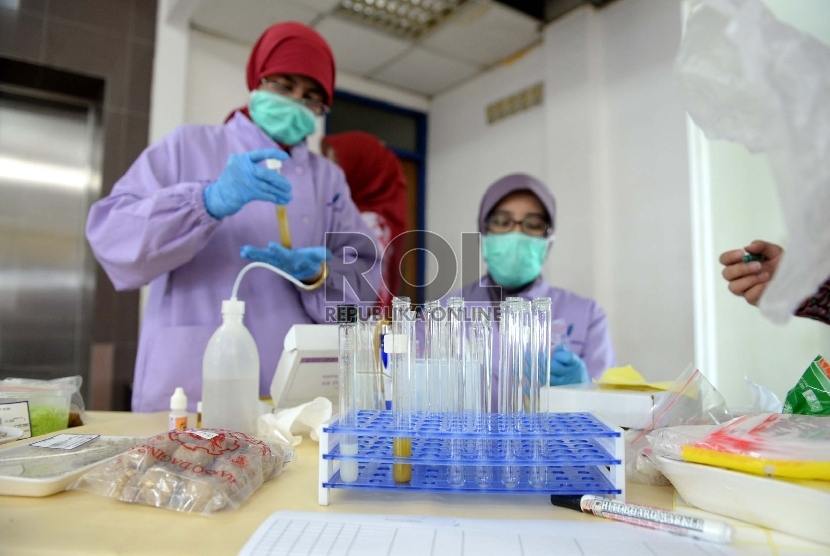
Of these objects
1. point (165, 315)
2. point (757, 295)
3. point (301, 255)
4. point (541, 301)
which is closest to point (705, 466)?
point (541, 301)

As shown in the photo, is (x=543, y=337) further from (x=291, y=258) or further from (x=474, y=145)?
(x=474, y=145)

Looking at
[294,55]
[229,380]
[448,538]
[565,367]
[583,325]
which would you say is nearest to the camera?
[448,538]

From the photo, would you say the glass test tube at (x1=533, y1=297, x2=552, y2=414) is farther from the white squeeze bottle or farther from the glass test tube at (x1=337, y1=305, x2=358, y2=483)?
the white squeeze bottle

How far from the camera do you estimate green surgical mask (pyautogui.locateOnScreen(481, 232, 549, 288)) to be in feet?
5.27

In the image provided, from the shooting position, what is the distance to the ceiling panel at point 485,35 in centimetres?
262

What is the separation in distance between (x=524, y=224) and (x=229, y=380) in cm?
109

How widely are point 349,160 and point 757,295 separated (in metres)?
1.92

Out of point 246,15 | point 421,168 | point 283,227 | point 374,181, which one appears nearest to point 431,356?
point 283,227

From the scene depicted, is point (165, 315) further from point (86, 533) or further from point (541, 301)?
point (541, 301)

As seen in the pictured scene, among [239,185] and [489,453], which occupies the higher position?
[239,185]

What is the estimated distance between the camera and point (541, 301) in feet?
2.03

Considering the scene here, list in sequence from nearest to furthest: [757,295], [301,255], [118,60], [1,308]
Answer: [757,295] < [301,255] < [1,308] < [118,60]

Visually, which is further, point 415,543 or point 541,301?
point 541,301

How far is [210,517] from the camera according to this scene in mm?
522
